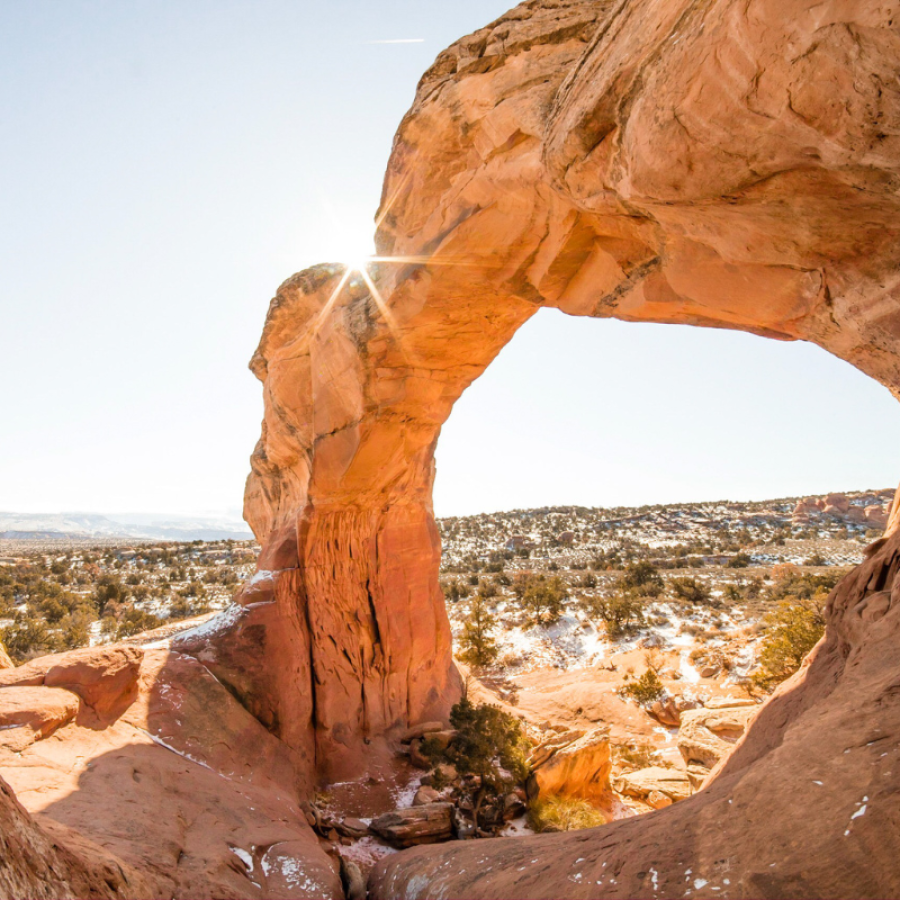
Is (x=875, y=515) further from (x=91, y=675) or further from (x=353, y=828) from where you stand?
(x=91, y=675)

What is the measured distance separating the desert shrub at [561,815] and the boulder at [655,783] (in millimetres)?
1688

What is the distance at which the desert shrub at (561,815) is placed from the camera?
9.82m

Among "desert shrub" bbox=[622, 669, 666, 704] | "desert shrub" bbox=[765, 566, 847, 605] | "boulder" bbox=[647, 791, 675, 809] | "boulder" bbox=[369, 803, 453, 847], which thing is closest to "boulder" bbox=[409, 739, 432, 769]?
"boulder" bbox=[369, 803, 453, 847]

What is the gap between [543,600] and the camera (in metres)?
27.6

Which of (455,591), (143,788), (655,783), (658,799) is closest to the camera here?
(143,788)

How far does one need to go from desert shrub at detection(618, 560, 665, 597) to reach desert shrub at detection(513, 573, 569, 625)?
373 cm

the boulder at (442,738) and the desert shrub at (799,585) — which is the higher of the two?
the desert shrub at (799,585)

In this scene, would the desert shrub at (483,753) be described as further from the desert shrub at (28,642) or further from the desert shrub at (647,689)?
the desert shrub at (28,642)

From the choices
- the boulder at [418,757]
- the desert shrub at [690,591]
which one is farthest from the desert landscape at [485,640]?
the desert shrub at [690,591]

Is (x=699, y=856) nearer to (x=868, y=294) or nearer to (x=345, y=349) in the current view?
(x=868, y=294)

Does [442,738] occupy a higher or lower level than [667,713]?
higher

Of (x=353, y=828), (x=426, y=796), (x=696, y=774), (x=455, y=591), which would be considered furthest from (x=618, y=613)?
(x=353, y=828)

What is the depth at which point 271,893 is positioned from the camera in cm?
585

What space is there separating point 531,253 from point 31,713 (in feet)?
34.0
